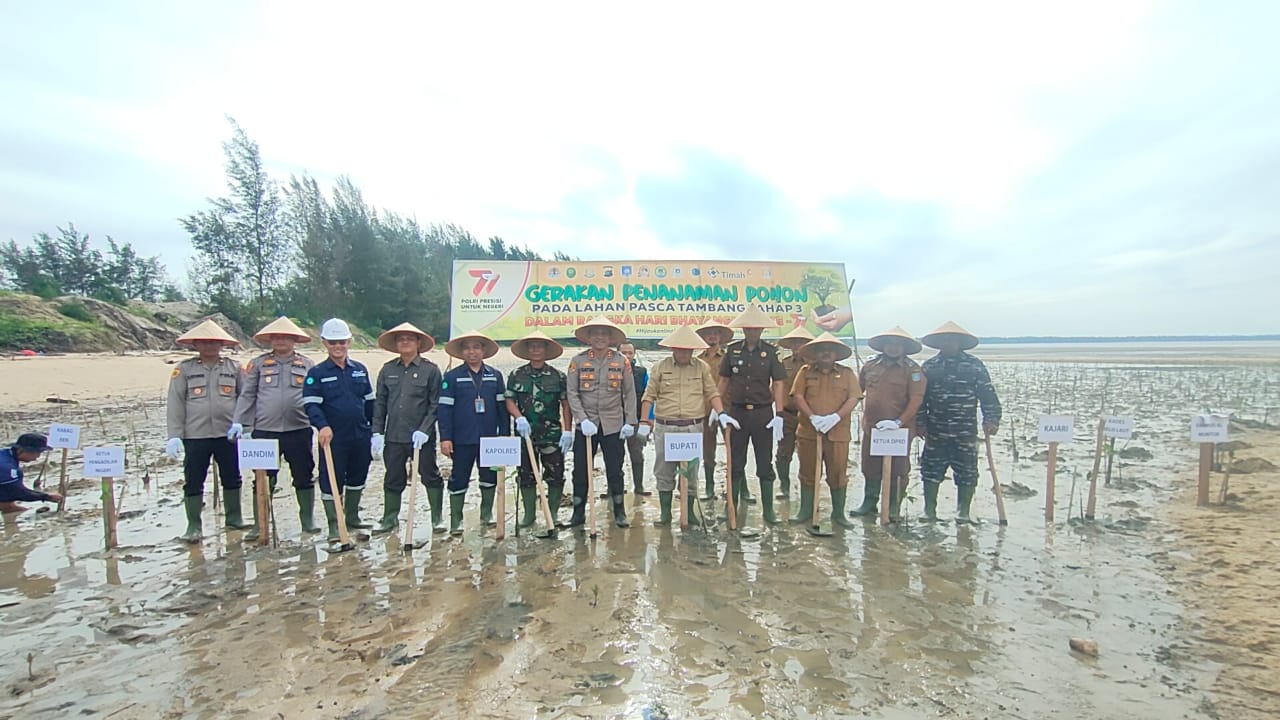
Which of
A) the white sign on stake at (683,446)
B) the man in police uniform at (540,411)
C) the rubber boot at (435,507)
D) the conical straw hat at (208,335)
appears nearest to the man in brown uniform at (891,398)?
the white sign on stake at (683,446)

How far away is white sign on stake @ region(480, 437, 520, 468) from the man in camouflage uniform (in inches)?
152

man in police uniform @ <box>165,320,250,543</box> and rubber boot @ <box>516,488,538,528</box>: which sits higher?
man in police uniform @ <box>165,320,250,543</box>

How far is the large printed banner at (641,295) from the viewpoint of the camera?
24.3 ft

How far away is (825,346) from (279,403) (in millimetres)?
4977

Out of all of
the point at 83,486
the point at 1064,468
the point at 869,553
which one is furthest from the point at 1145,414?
the point at 83,486

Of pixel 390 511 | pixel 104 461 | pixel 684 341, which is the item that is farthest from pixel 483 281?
pixel 104 461

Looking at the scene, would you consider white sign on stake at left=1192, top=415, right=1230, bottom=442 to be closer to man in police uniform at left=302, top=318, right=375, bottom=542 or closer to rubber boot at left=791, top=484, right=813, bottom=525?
rubber boot at left=791, top=484, right=813, bottom=525

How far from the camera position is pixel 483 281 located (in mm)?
7477

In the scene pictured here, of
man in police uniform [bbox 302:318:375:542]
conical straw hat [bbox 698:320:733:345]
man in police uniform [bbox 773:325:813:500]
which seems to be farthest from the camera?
conical straw hat [bbox 698:320:733:345]

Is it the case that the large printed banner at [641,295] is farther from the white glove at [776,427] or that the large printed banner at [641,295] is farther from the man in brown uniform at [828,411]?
the white glove at [776,427]

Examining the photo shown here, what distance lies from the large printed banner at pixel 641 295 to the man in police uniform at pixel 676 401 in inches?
90.6

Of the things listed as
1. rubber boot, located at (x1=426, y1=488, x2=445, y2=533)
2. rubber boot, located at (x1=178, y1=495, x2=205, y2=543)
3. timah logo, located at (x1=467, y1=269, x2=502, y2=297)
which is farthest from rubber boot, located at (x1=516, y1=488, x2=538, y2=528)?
timah logo, located at (x1=467, y1=269, x2=502, y2=297)

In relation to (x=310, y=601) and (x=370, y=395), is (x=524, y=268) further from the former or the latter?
(x=310, y=601)

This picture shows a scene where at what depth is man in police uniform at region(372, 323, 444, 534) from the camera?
5.04 m
